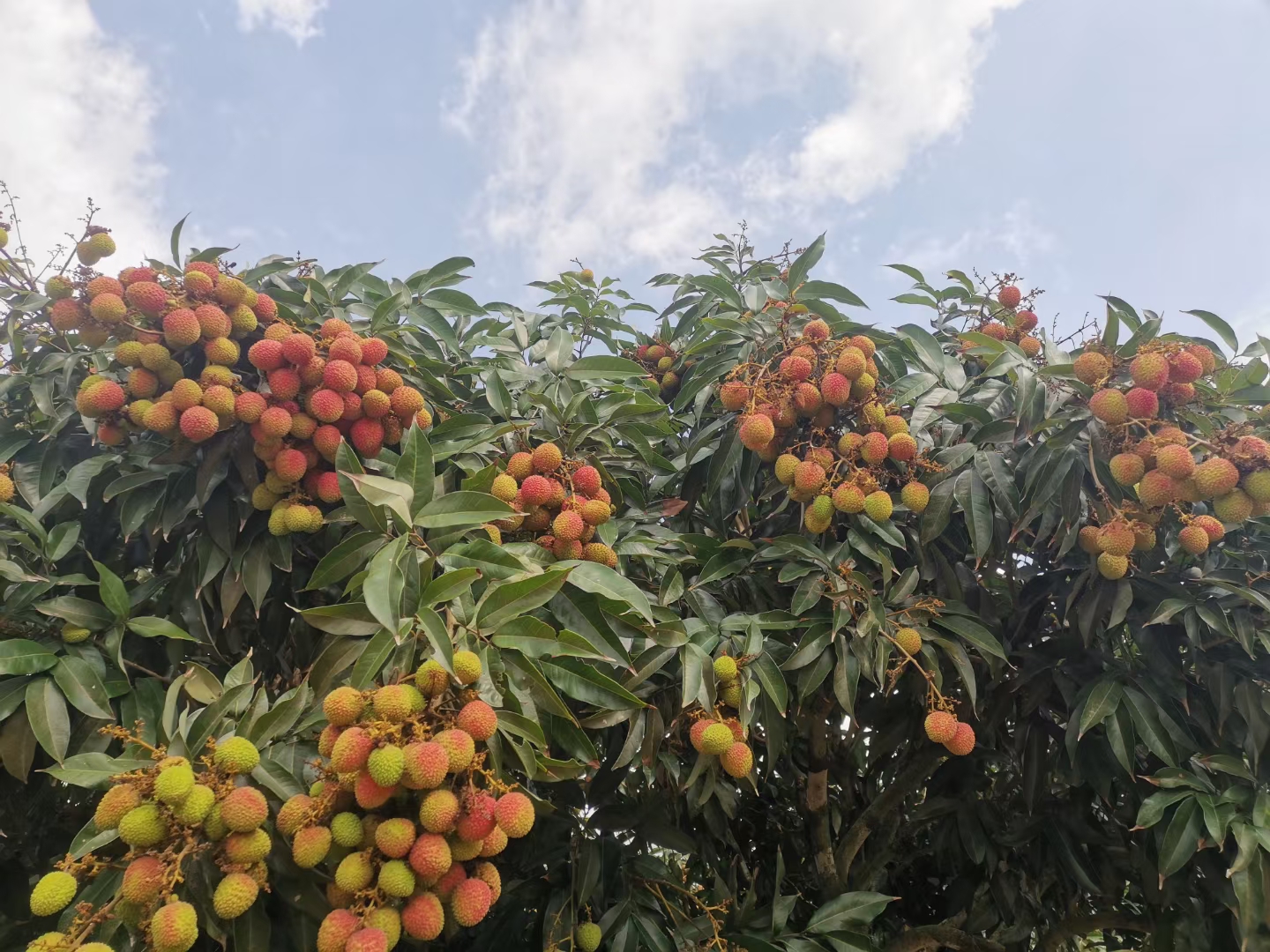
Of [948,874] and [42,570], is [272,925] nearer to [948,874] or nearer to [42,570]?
[42,570]

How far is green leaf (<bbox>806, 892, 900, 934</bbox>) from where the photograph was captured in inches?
76.2

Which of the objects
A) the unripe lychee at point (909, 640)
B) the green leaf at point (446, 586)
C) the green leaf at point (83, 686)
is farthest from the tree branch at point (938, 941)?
the green leaf at point (83, 686)

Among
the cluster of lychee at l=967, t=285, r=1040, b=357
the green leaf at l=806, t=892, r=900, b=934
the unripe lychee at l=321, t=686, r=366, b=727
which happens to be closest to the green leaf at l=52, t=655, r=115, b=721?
the unripe lychee at l=321, t=686, r=366, b=727

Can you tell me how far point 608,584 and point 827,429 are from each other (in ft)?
3.04

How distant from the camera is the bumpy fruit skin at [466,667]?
1.08 meters

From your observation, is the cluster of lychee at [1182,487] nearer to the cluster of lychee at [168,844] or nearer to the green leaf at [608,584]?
the green leaf at [608,584]

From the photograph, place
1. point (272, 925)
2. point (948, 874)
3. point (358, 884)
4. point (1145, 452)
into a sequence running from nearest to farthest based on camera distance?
1. point (358, 884)
2. point (272, 925)
3. point (1145, 452)
4. point (948, 874)

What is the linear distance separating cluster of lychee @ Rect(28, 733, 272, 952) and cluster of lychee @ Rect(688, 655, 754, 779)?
0.84 metres

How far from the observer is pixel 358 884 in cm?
101

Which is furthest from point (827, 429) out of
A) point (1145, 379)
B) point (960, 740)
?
point (960, 740)

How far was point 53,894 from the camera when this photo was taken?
1031mm

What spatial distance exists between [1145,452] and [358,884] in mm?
1777

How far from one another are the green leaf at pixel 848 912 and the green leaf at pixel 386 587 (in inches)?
59.6

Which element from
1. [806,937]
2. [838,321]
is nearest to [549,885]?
[806,937]
